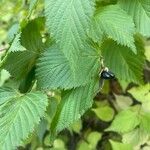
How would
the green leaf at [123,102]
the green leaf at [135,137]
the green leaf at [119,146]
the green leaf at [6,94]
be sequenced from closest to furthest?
1. the green leaf at [6,94]
2. the green leaf at [119,146]
3. the green leaf at [135,137]
4. the green leaf at [123,102]

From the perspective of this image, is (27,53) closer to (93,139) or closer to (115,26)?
(115,26)

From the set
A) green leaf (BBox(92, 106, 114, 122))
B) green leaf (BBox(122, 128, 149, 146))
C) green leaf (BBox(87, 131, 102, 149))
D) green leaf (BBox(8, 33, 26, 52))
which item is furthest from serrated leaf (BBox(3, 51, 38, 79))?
green leaf (BBox(87, 131, 102, 149))

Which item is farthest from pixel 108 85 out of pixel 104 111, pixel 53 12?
pixel 53 12

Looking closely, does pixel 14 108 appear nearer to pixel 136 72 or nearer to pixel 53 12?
pixel 53 12

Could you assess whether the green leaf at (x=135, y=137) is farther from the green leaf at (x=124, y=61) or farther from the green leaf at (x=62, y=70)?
the green leaf at (x=62, y=70)

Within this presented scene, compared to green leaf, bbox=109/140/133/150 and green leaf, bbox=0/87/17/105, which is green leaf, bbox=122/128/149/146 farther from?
green leaf, bbox=0/87/17/105

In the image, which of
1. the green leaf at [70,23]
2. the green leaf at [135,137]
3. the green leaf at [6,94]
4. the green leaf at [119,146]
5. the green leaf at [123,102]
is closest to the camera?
the green leaf at [70,23]

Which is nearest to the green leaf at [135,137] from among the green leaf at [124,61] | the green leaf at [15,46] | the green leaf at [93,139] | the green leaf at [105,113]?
the green leaf at [105,113]
